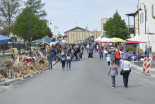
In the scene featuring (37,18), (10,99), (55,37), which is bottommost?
(10,99)

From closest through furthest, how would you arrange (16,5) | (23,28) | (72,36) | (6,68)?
(6,68)
(16,5)
(23,28)
(72,36)

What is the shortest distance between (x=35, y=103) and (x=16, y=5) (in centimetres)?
5287

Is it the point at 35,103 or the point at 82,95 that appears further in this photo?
the point at 82,95

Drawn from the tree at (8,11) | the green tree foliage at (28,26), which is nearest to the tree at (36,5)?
the green tree foliage at (28,26)

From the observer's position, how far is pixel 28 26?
7694cm

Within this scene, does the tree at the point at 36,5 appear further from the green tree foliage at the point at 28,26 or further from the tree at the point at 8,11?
the tree at the point at 8,11

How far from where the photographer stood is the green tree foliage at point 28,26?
254 ft

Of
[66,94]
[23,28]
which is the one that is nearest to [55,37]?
[66,94]

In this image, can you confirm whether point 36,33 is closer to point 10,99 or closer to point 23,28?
point 23,28

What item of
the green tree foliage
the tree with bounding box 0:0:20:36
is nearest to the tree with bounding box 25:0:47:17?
the green tree foliage

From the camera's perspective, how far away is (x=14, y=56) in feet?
77.9

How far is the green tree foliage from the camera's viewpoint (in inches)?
3043

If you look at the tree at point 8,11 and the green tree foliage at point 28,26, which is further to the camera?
the green tree foliage at point 28,26

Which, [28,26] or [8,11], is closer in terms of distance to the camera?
[8,11]
